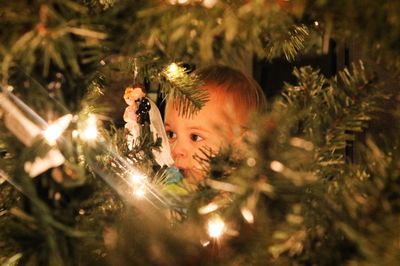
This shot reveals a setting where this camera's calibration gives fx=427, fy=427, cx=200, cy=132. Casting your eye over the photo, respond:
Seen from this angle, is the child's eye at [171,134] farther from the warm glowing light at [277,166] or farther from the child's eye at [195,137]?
the warm glowing light at [277,166]

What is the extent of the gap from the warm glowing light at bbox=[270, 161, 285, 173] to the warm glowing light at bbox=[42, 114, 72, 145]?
0.43ft

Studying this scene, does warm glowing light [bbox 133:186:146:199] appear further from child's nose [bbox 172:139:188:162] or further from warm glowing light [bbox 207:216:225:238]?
child's nose [bbox 172:139:188:162]

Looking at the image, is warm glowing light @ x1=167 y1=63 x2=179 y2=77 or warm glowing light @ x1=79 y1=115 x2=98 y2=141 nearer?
warm glowing light @ x1=79 y1=115 x2=98 y2=141

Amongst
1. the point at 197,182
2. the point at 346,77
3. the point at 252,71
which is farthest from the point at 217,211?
the point at 252,71

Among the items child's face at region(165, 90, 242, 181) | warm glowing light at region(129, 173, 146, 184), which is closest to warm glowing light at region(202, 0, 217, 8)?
warm glowing light at region(129, 173, 146, 184)

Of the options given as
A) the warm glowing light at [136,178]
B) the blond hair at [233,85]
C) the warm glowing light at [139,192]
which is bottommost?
the blond hair at [233,85]

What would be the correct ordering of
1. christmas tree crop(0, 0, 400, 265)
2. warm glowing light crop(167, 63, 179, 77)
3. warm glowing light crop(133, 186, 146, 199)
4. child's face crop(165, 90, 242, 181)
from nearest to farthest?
christmas tree crop(0, 0, 400, 265) < warm glowing light crop(133, 186, 146, 199) < warm glowing light crop(167, 63, 179, 77) < child's face crop(165, 90, 242, 181)

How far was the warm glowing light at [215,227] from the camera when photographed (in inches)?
12.0

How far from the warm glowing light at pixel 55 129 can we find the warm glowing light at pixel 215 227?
0.39 feet

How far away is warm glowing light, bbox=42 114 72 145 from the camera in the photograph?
0.88 ft

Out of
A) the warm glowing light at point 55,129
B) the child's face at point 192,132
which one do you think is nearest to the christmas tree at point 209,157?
the warm glowing light at point 55,129

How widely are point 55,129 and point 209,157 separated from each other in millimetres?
103

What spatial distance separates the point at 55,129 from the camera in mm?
270

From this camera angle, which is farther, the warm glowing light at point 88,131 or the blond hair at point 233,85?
the blond hair at point 233,85
